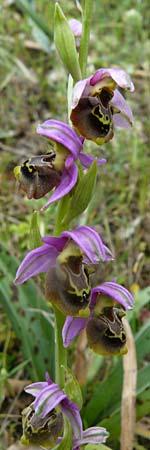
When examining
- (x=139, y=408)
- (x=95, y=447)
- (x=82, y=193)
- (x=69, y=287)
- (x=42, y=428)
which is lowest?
(x=139, y=408)

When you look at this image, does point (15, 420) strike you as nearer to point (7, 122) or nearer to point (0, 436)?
point (0, 436)

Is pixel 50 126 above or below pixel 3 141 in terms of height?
above

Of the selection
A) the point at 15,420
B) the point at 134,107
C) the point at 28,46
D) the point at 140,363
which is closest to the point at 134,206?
the point at 134,107

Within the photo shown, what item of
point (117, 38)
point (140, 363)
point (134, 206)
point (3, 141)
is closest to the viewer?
point (140, 363)

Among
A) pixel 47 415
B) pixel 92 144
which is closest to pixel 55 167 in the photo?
pixel 47 415

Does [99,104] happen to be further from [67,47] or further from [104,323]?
[104,323]

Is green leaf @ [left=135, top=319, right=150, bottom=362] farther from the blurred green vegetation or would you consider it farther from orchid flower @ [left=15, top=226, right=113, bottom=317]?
orchid flower @ [left=15, top=226, right=113, bottom=317]

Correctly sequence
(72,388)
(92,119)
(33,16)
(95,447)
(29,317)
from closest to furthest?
(92,119) → (72,388) → (95,447) → (29,317) → (33,16)

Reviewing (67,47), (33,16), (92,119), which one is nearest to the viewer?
(92,119)
